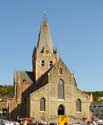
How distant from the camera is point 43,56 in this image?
8762cm

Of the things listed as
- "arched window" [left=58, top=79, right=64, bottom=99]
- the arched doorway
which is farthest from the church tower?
the arched doorway

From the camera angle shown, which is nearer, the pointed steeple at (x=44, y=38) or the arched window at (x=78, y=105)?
the arched window at (x=78, y=105)

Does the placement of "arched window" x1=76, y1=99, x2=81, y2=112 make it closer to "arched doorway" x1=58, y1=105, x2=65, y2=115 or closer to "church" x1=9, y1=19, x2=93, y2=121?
"church" x1=9, y1=19, x2=93, y2=121

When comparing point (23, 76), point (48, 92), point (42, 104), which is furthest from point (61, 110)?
point (23, 76)

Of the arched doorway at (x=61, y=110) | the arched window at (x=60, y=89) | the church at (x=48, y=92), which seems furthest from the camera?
the arched window at (x=60, y=89)

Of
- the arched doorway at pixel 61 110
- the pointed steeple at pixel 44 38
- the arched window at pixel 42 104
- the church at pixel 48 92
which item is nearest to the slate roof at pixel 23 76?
the church at pixel 48 92

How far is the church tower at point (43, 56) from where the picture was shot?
3435 inches

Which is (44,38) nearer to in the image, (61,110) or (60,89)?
(60,89)

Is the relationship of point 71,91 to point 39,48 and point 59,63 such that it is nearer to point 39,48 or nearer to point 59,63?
point 59,63

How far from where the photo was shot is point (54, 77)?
79312mm

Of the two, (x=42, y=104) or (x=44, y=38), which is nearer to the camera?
(x=42, y=104)

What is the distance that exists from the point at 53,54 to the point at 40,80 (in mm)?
7366

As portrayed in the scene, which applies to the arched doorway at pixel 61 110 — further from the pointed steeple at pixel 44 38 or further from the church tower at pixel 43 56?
the pointed steeple at pixel 44 38

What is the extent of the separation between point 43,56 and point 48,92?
12062mm
